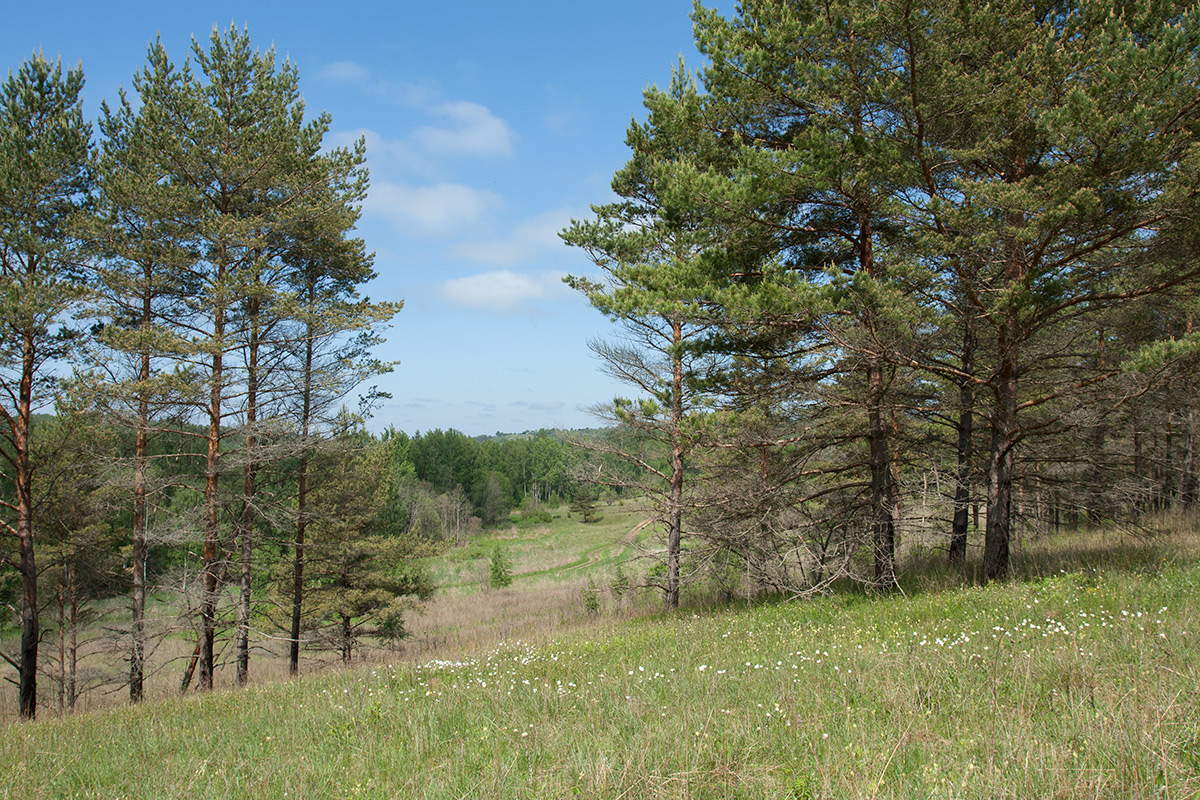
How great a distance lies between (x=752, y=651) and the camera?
5762mm

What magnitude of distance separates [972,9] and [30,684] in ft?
59.2

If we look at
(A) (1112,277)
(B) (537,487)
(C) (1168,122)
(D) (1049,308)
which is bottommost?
(B) (537,487)

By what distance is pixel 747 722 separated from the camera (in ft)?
10.7

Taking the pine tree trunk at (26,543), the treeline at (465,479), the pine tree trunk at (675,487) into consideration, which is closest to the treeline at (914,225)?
the pine tree trunk at (675,487)

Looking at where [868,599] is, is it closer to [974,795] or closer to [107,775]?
[974,795]

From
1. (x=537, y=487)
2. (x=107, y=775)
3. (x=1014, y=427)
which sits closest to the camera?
(x=107, y=775)

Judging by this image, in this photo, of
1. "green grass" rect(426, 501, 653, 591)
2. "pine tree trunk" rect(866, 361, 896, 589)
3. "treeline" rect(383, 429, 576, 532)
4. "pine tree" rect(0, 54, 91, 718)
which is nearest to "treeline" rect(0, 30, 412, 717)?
"pine tree" rect(0, 54, 91, 718)

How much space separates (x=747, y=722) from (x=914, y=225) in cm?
712

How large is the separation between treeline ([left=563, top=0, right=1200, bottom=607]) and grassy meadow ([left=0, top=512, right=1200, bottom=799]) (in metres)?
2.95

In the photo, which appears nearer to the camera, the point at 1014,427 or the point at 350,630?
the point at 1014,427

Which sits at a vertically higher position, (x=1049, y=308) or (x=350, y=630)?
(x=1049, y=308)

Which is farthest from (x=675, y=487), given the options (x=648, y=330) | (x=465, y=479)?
(x=465, y=479)

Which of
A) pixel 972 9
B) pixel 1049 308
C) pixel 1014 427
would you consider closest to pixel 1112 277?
pixel 1049 308

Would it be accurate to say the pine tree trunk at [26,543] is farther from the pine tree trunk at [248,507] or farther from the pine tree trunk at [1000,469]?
the pine tree trunk at [1000,469]
